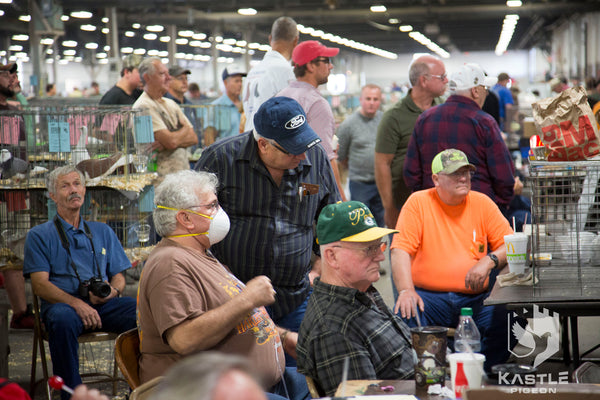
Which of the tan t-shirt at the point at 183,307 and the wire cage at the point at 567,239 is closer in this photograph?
the tan t-shirt at the point at 183,307

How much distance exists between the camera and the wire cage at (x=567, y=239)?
3109mm

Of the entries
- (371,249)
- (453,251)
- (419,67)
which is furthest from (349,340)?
(419,67)

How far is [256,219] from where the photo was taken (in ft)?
11.0

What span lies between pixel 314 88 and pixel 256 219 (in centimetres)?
197

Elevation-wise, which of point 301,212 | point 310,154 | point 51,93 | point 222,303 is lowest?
point 222,303

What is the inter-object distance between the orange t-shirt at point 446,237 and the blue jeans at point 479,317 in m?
0.06

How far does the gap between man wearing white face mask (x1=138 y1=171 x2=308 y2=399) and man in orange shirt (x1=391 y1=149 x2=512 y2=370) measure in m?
1.19

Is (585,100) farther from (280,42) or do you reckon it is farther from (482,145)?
(280,42)

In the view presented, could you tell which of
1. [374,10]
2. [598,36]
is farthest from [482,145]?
[598,36]

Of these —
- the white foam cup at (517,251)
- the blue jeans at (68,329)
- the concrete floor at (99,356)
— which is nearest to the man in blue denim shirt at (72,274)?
the blue jeans at (68,329)

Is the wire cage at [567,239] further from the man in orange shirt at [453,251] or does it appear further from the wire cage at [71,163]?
the wire cage at [71,163]

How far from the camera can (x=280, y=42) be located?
17.8 ft

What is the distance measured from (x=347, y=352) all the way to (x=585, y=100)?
5.40 ft

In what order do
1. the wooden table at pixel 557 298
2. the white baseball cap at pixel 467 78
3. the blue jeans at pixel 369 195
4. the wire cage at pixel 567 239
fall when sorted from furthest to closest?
the blue jeans at pixel 369 195, the white baseball cap at pixel 467 78, the wire cage at pixel 567 239, the wooden table at pixel 557 298
